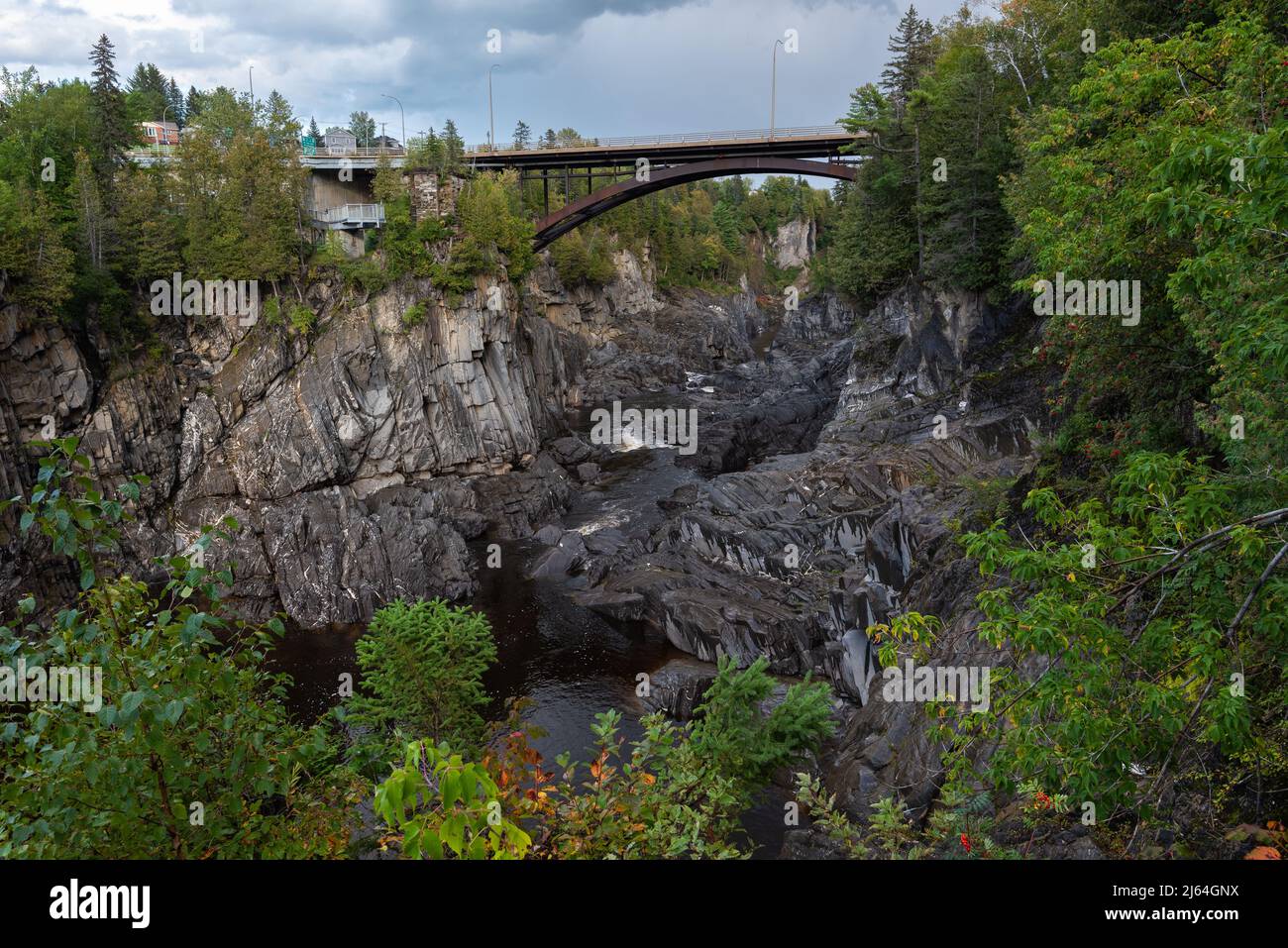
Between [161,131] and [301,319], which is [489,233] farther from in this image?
[161,131]

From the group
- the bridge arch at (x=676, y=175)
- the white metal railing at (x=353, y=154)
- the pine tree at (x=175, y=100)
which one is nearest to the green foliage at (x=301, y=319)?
the white metal railing at (x=353, y=154)

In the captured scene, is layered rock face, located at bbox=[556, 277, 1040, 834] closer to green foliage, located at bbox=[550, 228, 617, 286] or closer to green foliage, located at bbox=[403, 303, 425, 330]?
green foliage, located at bbox=[403, 303, 425, 330]

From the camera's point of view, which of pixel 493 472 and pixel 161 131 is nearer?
pixel 493 472

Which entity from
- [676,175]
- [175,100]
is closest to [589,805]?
[676,175]

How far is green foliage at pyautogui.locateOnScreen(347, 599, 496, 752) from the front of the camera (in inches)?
568

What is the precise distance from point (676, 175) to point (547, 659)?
30706 millimetres

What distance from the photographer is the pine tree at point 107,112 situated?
33.8 metres

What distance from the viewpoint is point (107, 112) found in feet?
111

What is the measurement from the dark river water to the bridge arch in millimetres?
21960

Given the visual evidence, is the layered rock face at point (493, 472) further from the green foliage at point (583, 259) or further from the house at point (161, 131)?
the house at point (161, 131)

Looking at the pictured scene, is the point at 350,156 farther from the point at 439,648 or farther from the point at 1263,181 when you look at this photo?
the point at 1263,181

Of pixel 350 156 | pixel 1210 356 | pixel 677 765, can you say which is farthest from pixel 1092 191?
pixel 350 156

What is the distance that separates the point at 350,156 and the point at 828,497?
3314cm

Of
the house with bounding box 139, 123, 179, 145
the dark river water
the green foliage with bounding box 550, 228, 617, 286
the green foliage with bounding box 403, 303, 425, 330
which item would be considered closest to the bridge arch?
the green foliage with bounding box 403, 303, 425, 330
